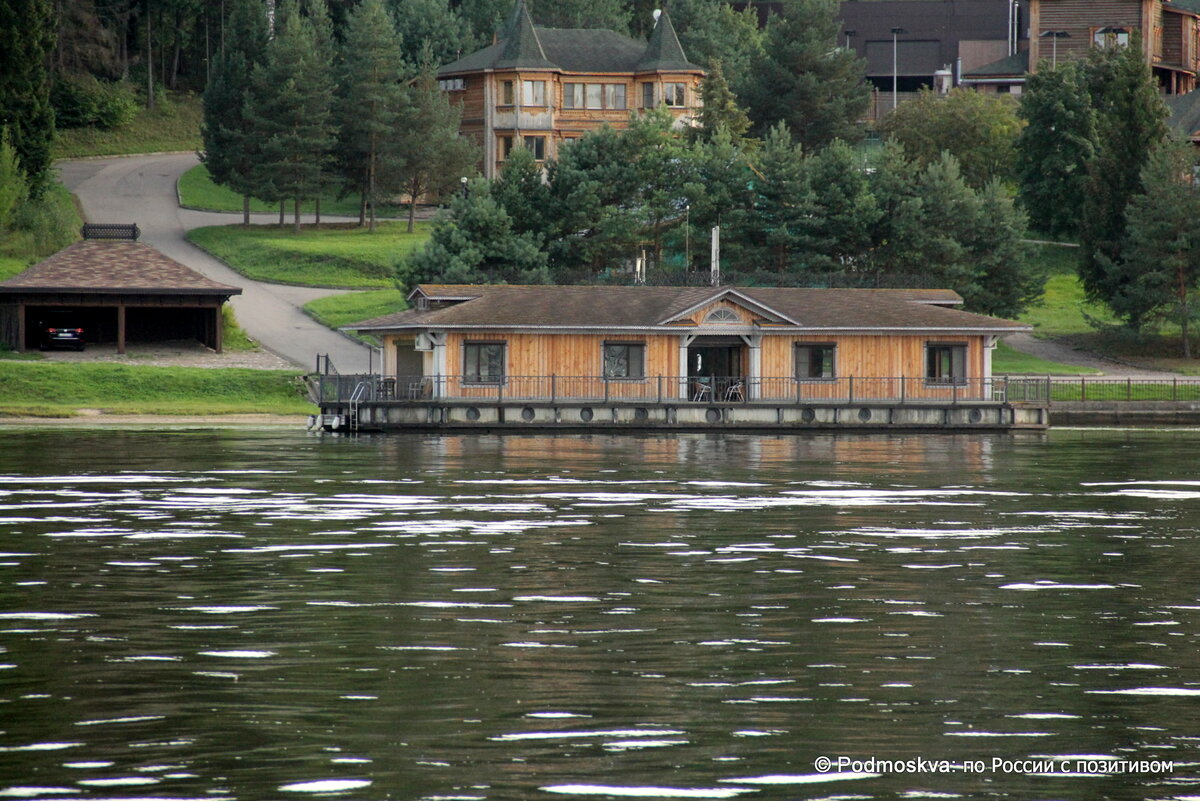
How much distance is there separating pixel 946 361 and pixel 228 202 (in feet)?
205

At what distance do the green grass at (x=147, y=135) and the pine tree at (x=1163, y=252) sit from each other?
71951 millimetres

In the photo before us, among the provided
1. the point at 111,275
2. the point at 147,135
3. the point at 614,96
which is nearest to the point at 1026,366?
the point at 111,275

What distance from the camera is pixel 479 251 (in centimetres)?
7931

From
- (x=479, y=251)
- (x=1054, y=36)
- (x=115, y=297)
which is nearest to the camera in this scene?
(x=115, y=297)

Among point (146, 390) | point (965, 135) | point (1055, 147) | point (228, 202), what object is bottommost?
point (146, 390)

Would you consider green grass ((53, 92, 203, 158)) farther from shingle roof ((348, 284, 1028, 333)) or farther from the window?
the window

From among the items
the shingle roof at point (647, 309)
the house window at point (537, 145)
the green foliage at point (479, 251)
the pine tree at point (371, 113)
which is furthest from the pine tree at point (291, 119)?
the shingle roof at point (647, 309)

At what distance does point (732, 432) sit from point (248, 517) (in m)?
34.3

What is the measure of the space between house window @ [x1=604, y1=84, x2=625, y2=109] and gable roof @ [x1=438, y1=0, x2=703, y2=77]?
3.75ft

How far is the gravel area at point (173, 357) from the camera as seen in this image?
239 feet

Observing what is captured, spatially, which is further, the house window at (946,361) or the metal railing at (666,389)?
the house window at (946,361)

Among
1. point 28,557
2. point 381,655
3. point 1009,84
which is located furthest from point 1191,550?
point 1009,84

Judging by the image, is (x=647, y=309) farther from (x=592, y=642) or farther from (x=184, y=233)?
(x=592, y=642)

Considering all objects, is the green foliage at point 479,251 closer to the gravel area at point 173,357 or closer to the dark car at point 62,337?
the gravel area at point 173,357
